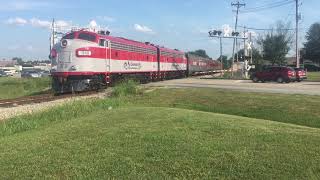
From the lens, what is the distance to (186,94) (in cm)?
2573

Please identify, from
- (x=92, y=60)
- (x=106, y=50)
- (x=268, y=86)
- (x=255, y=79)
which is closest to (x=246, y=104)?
(x=92, y=60)

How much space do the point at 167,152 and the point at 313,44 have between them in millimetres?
97056

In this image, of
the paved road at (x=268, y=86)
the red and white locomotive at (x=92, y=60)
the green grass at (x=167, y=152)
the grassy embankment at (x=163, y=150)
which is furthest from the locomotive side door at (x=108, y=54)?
the green grass at (x=167, y=152)

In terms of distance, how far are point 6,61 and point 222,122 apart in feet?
646

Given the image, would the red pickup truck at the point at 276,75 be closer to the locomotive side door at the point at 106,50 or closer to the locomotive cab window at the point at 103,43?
the locomotive side door at the point at 106,50

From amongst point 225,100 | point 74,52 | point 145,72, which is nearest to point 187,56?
point 145,72

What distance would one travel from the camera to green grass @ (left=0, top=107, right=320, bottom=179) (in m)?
7.21

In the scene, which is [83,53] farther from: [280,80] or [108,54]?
[280,80]

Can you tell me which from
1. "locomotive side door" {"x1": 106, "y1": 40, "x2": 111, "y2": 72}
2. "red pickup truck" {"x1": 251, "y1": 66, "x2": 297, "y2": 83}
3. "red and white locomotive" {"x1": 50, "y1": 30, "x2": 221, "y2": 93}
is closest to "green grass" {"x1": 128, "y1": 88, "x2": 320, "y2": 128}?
"red and white locomotive" {"x1": 50, "y1": 30, "x2": 221, "y2": 93}

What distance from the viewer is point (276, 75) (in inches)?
1753

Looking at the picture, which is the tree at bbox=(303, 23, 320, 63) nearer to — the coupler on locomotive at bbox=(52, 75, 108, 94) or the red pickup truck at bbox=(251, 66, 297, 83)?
the red pickup truck at bbox=(251, 66, 297, 83)

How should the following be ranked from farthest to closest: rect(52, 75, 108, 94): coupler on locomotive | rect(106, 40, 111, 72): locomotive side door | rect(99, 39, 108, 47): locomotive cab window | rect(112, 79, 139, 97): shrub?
rect(106, 40, 111, 72): locomotive side door
rect(99, 39, 108, 47): locomotive cab window
rect(52, 75, 108, 94): coupler on locomotive
rect(112, 79, 139, 97): shrub

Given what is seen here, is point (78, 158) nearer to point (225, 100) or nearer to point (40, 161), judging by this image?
point (40, 161)

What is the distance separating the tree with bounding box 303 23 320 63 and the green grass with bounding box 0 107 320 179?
93215 millimetres
